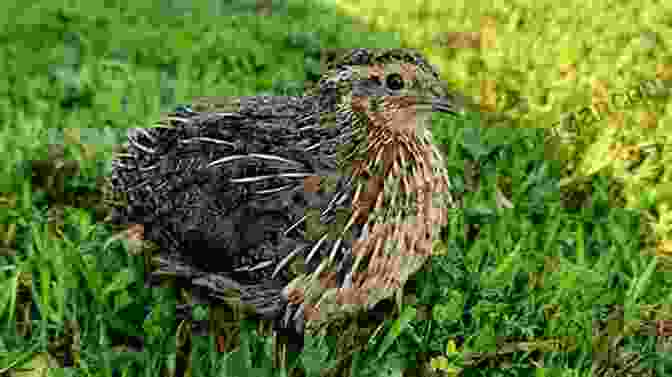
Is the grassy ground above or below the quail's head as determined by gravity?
below

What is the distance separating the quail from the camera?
2.12 m

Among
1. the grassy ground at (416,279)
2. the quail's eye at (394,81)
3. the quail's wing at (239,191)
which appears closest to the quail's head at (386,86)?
the quail's eye at (394,81)

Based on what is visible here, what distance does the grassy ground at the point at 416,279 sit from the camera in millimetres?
2141

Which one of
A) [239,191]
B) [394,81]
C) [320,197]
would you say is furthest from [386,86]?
[239,191]

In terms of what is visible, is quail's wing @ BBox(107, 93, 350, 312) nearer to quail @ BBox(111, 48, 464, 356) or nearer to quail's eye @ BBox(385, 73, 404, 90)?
quail @ BBox(111, 48, 464, 356)

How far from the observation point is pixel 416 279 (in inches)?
99.9

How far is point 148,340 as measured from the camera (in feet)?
7.32

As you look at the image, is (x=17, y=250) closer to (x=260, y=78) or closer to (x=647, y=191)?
(x=260, y=78)

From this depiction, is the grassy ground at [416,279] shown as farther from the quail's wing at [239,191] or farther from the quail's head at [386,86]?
the quail's head at [386,86]

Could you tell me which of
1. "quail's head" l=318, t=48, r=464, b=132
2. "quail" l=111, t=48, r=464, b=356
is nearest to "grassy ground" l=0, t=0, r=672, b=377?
"quail" l=111, t=48, r=464, b=356

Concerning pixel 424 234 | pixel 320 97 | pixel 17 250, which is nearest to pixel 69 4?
pixel 17 250

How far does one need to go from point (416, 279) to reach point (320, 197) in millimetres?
663

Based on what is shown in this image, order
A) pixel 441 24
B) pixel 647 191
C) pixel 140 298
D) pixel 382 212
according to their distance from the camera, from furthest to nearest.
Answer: pixel 441 24, pixel 647 191, pixel 140 298, pixel 382 212

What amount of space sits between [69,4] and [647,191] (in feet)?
18.0
